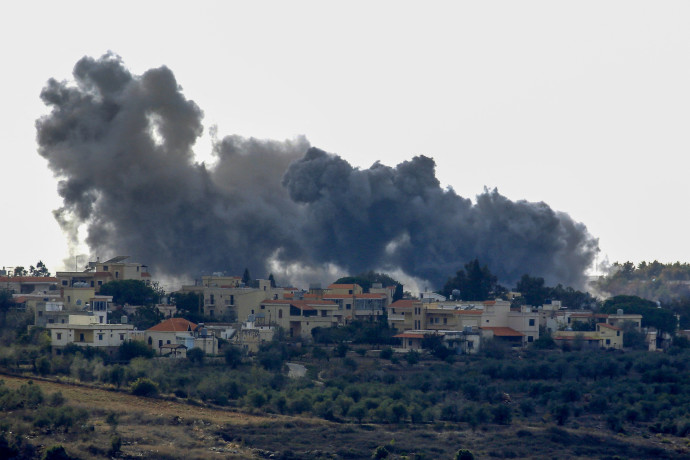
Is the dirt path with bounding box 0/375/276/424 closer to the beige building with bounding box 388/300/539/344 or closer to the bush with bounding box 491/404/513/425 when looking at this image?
the bush with bounding box 491/404/513/425

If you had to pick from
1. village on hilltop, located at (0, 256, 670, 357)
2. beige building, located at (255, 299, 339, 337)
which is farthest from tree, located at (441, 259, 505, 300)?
beige building, located at (255, 299, 339, 337)

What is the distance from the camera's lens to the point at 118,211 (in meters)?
101

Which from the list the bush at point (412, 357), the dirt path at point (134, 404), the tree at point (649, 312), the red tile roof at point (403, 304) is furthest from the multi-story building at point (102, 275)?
the tree at point (649, 312)

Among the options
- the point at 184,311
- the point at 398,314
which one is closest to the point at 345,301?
the point at 398,314

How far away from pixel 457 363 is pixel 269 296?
15712mm

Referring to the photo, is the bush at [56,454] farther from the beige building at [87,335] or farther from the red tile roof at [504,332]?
the red tile roof at [504,332]

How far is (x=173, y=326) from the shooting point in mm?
66188

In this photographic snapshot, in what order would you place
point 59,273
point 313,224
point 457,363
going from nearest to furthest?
point 457,363 < point 59,273 < point 313,224

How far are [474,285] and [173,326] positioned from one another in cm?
2582

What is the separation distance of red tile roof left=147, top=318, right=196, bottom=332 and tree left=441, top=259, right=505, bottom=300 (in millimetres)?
23664

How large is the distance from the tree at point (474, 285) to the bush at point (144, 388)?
33.4 meters

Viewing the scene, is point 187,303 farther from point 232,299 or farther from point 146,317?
point 146,317

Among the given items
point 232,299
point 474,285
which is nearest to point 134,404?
point 232,299

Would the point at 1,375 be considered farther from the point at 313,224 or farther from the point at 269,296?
the point at 313,224
